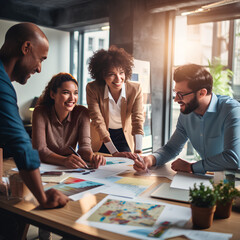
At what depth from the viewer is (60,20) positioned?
5793mm

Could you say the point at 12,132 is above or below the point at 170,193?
above

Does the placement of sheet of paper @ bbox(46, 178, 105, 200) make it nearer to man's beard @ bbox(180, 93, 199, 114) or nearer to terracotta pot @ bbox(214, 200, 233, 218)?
terracotta pot @ bbox(214, 200, 233, 218)

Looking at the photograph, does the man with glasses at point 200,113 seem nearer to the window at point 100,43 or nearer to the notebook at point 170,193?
the notebook at point 170,193

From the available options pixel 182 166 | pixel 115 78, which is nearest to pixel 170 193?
pixel 182 166

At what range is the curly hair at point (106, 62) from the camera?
8.98 ft

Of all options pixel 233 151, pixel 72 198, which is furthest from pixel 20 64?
pixel 233 151

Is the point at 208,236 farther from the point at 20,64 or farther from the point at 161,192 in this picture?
the point at 20,64

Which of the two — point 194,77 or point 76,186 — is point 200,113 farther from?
point 76,186

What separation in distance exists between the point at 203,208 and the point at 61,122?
58.4 inches

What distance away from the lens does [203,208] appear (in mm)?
1011

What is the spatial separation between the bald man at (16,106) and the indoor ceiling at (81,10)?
10.7ft

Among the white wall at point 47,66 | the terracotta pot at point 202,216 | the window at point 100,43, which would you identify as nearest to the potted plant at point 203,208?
the terracotta pot at point 202,216

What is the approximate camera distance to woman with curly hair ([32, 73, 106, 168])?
6.97 ft

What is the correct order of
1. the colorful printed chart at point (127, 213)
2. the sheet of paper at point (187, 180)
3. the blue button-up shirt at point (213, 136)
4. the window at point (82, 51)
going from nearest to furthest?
the colorful printed chart at point (127, 213) → the sheet of paper at point (187, 180) → the blue button-up shirt at point (213, 136) → the window at point (82, 51)
